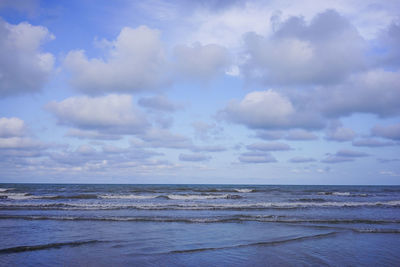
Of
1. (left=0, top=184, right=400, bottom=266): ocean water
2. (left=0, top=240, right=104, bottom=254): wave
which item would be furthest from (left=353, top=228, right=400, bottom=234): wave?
(left=0, top=240, right=104, bottom=254): wave

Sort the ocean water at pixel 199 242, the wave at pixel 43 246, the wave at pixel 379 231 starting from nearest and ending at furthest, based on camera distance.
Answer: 1. the ocean water at pixel 199 242
2. the wave at pixel 43 246
3. the wave at pixel 379 231

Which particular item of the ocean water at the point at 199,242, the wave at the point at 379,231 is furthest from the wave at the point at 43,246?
the wave at the point at 379,231

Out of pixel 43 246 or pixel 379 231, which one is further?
pixel 379 231

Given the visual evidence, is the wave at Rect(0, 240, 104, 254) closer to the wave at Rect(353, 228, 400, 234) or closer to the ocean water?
the ocean water

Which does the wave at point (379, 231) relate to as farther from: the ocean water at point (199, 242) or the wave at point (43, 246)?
the wave at point (43, 246)

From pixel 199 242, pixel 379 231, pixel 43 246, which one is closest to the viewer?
pixel 43 246

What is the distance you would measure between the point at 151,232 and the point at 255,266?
6.52 metres

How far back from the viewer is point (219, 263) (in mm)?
8578

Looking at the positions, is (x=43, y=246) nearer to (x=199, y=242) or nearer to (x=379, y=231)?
(x=199, y=242)

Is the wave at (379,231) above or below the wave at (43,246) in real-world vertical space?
below

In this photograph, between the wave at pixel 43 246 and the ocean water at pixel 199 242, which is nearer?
the ocean water at pixel 199 242

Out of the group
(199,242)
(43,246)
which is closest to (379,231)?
(199,242)

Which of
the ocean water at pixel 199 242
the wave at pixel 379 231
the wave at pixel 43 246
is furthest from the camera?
the wave at pixel 379 231

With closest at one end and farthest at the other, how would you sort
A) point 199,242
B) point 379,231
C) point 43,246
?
point 43,246
point 199,242
point 379,231
